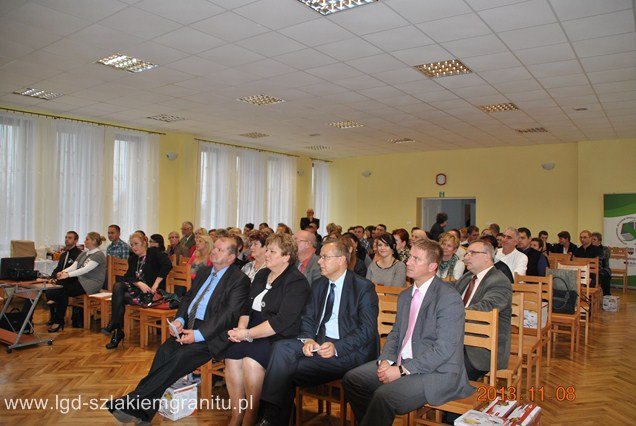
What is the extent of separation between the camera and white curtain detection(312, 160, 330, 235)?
14966 millimetres

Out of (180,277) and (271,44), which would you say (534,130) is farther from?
(180,277)

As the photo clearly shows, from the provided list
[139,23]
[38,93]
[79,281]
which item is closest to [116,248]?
[79,281]

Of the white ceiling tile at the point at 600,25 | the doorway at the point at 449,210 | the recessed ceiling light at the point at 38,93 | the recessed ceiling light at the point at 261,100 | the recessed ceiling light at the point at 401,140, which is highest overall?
the recessed ceiling light at the point at 38,93

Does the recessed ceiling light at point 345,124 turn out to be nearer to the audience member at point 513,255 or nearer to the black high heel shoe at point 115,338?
the audience member at point 513,255

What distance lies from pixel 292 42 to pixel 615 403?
4363 mm

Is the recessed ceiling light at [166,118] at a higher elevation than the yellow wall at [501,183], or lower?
higher

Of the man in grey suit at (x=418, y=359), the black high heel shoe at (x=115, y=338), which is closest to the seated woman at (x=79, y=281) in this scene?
the black high heel shoe at (x=115, y=338)

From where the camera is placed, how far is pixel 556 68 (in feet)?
18.9

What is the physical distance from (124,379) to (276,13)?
139 inches

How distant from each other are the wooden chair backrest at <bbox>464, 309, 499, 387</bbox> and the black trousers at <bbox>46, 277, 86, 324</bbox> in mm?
5097

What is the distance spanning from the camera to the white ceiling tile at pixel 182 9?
13.7ft

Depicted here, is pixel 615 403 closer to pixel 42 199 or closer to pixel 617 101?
pixel 617 101

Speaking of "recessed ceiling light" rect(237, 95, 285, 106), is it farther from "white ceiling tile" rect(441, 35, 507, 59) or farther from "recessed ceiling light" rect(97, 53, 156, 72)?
"white ceiling tile" rect(441, 35, 507, 59)

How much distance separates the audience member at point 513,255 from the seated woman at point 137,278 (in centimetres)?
387
